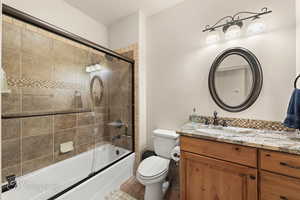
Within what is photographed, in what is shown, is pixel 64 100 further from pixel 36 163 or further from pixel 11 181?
pixel 11 181

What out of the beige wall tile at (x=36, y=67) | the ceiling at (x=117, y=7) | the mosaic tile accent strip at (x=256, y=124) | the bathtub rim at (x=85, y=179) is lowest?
the bathtub rim at (x=85, y=179)

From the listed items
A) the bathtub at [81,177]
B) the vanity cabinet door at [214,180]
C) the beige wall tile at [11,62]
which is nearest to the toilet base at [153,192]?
the vanity cabinet door at [214,180]

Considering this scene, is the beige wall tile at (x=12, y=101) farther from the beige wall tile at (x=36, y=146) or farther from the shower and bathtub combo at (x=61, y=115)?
the beige wall tile at (x=36, y=146)

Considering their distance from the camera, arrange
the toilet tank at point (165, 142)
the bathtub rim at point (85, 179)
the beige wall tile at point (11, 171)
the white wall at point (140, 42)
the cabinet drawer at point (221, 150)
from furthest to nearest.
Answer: the white wall at point (140, 42), the toilet tank at point (165, 142), the beige wall tile at point (11, 171), the bathtub rim at point (85, 179), the cabinet drawer at point (221, 150)

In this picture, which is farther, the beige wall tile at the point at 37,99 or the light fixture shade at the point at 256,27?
the beige wall tile at the point at 37,99

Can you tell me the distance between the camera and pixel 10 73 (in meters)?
1.49

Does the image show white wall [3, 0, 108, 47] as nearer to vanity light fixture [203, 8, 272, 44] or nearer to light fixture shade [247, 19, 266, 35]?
vanity light fixture [203, 8, 272, 44]

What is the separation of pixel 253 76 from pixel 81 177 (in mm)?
2290

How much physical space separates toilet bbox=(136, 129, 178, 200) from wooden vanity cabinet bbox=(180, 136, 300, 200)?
0.98ft

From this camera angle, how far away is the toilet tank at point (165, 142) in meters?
1.83

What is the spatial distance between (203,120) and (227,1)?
1.47 m

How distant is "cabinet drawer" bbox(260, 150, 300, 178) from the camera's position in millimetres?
939

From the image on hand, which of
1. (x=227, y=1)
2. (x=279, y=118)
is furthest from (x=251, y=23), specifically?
(x=279, y=118)

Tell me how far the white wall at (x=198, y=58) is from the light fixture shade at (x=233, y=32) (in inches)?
2.7
